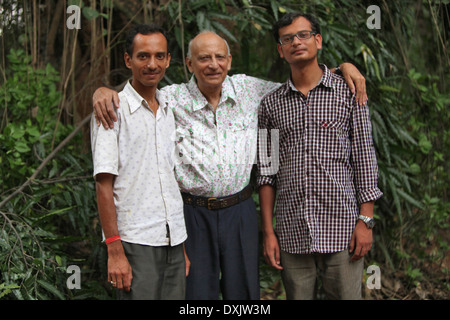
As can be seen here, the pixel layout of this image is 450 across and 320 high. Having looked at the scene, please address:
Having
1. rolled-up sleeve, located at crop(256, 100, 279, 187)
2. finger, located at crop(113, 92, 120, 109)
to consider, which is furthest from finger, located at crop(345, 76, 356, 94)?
finger, located at crop(113, 92, 120, 109)

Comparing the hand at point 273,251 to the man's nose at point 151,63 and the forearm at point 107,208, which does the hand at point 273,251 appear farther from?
the man's nose at point 151,63

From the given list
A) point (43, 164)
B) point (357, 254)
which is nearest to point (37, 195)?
point (43, 164)

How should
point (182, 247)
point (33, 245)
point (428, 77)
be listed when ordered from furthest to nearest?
point (428, 77), point (33, 245), point (182, 247)

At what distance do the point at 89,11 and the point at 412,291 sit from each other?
7.47ft

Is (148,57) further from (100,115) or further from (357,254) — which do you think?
(357,254)

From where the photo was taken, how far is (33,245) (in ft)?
6.52

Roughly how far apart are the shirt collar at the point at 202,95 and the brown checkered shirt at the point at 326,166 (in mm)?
215

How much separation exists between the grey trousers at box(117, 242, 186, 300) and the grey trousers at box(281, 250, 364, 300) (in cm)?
41

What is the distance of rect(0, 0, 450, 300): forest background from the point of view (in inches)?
84.0

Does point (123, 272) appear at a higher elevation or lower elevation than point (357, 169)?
lower

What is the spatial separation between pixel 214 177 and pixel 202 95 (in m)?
0.31
